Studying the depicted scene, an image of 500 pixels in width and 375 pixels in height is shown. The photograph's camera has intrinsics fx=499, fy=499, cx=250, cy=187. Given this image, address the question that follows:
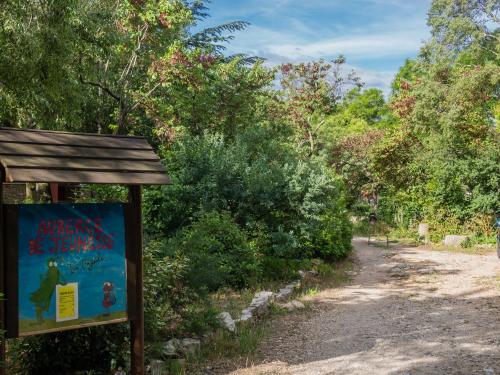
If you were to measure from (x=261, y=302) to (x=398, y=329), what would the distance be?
2293mm

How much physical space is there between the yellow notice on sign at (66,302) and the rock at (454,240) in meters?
16.4

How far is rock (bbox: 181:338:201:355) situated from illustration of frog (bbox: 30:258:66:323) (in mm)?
2172

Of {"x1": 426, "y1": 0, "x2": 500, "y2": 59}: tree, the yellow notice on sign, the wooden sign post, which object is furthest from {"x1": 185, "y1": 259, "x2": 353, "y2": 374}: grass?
{"x1": 426, "y1": 0, "x2": 500, "y2": 59}: tree

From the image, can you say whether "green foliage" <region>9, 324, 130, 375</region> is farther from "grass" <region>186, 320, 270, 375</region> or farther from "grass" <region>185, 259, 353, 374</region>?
"grass" <region>186, 320, 270, 375</region>

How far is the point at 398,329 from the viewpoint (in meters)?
7.73

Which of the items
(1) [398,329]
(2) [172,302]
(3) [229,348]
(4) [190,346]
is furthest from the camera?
(1) [398,329]

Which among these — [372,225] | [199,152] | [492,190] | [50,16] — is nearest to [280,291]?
[199,152]

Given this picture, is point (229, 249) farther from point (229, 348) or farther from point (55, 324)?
point (55, 324)

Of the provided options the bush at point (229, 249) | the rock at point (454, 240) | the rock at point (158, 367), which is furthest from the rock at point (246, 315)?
the rock at point (454, 240)

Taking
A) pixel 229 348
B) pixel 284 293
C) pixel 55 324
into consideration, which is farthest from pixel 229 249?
pixel 55 324

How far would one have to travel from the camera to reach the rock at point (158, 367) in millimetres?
5562

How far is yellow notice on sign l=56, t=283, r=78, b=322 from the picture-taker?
4.58 meters

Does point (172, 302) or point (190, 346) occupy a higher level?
point (172, 302)

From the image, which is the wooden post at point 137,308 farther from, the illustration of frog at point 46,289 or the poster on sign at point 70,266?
the illustration of frog at point 46,289
